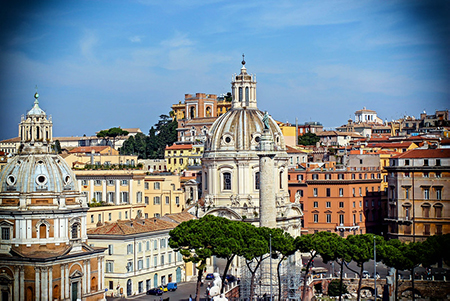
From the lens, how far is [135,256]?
174 ft

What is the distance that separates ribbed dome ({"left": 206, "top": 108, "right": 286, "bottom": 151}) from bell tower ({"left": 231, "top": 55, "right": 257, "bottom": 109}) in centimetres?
146

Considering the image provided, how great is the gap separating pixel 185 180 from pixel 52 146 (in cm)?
2871

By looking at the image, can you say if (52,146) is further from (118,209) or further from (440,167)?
(440,167)

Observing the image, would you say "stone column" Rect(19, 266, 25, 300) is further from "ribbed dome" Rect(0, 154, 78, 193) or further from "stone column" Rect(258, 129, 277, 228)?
"stone column" Rect(258, 129, 277, 228)

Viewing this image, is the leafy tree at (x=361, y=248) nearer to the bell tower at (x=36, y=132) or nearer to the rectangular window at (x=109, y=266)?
the rectangular window at (x=109, y=266)

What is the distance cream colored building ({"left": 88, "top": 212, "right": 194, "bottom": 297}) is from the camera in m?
52.3

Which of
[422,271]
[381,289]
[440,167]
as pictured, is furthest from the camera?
Result: [440,167]

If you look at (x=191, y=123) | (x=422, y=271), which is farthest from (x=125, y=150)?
(x=422, y=271)

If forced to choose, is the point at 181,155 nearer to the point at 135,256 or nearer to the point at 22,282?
the point at 135,256

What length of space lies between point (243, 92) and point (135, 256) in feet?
68.9

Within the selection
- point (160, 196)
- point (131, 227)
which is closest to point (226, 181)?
point (160, 196)

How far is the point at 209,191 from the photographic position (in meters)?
66.5

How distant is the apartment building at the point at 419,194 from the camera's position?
2596 inches

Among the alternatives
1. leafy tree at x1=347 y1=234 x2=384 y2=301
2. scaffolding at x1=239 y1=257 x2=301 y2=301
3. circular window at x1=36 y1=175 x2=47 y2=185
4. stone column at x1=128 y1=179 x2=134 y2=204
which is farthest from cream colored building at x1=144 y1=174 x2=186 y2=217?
leafy tree at x1=347 y1=234 x2=384 y2=301
